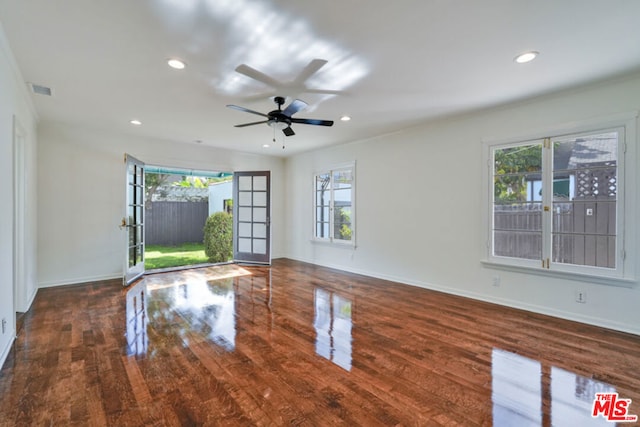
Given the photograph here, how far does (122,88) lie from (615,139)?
5.34 metres

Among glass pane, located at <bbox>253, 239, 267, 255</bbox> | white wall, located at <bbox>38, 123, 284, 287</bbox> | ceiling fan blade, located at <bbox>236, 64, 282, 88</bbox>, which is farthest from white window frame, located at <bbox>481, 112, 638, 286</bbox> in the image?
white wall, located at <bbox>38, 123, 284, 287</bbox>

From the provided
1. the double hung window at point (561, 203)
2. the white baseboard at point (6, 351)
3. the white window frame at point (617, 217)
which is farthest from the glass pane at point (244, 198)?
the white window frame at point (617, 217)

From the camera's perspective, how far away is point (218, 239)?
7.46 m

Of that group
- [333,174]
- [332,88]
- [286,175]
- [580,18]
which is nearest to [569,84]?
[580,18]

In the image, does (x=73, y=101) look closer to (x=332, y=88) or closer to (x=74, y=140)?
(x=74, y=140)

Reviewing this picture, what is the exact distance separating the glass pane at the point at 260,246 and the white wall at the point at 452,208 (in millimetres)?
1324

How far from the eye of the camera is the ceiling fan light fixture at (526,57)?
2.64m

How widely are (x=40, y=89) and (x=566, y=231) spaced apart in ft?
20.4

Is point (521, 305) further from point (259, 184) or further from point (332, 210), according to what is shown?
point (259, 184)

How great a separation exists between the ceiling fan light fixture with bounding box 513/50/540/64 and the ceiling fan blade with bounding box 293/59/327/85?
5.65ft

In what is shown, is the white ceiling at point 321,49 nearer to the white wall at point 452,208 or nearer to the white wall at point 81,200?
the white wall at point 452,208

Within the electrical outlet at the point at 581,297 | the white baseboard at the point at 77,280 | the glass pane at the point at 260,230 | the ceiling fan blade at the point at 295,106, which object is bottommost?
the white baseboard at the point at 77,280

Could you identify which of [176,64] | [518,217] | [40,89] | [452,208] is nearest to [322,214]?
[452,208]

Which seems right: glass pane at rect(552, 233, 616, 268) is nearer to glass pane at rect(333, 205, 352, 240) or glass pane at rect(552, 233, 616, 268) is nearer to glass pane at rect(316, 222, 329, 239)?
glass pane at rect(333, 205, 352, 240)
